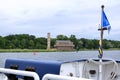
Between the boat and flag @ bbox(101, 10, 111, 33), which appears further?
flag @ bbox(101, 10, 111, 33)

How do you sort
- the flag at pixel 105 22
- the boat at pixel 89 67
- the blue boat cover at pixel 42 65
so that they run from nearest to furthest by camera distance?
the blue boat cover at pixel 42 65, the boat at pixel 89 67, the flag at pixel 105 22

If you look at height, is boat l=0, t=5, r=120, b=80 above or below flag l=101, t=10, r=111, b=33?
below

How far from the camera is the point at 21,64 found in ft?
26.8

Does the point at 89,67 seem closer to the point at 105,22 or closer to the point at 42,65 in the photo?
the point at 105,22

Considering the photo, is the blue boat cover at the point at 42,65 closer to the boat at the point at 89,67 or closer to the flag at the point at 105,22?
the boat at the point at 89,67

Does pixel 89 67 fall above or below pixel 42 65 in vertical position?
below

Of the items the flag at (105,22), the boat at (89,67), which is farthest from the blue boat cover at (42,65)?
the flag at (105,22)

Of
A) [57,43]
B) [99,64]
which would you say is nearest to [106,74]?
[99,64]

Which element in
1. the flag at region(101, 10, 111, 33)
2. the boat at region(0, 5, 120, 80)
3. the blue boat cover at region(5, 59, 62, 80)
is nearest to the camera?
the blue boat cover at region(5, 59, 62, 80)

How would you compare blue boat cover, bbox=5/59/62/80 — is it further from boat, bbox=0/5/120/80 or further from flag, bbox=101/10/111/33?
flag, bbox=101/10/111/33

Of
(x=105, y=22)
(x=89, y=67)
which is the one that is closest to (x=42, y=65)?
(x=89, y=67)

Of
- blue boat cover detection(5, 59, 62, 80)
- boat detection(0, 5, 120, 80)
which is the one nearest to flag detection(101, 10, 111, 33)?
boat detection(0, 5, 120, 80)

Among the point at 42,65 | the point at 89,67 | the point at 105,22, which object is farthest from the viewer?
the point at 89,67

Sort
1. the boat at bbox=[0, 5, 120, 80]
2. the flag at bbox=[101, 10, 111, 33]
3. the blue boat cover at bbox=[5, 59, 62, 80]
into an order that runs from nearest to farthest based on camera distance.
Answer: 1. the blue boat cover at bbox=[5, 59, 62, 80]
2. the boat at bbox=[0, 5, 120, 80]
3. the flag at bbox=[101, 10, 111, 33]
